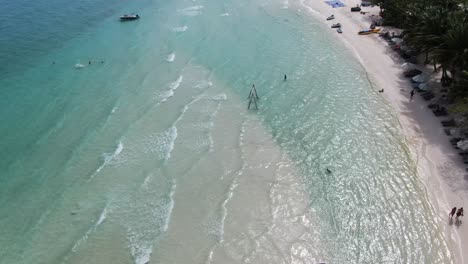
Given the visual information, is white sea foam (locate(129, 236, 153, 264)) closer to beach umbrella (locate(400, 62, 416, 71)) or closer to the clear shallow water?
the clear shallow water

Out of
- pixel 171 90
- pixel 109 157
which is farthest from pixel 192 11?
pixel 109 157

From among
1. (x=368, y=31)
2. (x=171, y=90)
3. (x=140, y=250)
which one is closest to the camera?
(x=140, y=250)

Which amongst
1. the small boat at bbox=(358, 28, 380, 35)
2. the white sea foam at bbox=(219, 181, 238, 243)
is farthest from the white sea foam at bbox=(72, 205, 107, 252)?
the small boat at bbox=(358, 28, 380, 35)

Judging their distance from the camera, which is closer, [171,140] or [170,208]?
[170,208]

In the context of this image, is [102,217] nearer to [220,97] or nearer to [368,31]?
[220,97]

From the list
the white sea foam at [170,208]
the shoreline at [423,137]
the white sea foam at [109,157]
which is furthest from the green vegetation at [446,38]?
the white sea foam at [109,157]

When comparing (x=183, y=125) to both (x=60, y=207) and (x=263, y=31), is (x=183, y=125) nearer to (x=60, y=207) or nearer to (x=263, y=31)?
(x=60, y=207)

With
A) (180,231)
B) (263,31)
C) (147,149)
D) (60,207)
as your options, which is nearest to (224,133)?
(147,149)

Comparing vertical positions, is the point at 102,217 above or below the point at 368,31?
below
